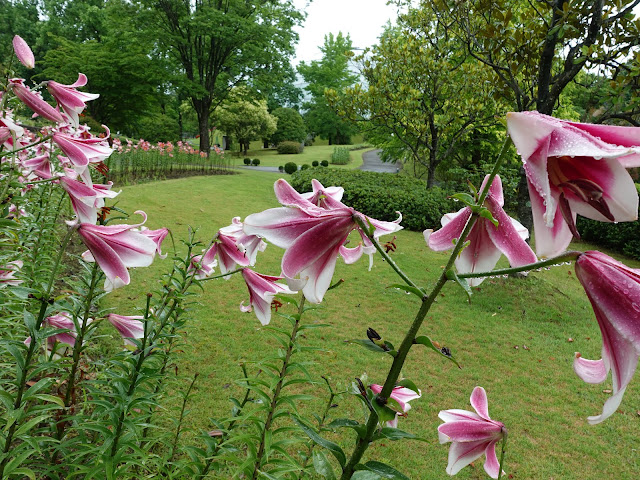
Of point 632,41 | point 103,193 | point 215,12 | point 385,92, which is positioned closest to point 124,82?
point 215,12

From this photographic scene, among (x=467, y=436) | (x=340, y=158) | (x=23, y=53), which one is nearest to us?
(x=467, y=436)

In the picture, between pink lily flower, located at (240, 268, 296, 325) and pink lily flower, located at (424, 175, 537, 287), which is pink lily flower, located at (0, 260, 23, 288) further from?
pink lily flower, located at (424, 175, 537, 287)

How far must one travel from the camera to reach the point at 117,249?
0.77 metres

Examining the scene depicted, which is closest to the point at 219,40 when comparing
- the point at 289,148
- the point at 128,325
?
the point at 289,148

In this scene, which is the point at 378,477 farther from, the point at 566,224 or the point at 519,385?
the point at 519,385

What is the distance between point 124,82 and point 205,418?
15.3 metres

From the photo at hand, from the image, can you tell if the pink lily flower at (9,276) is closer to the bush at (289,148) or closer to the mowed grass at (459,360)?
→ the mowed grass at (459,360)

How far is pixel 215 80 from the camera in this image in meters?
14.8

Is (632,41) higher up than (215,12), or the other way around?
(215,12)

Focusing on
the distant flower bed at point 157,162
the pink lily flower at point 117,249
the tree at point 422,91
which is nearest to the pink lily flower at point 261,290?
the pink lily flower at point 117,249

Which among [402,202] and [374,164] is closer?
[402,202]

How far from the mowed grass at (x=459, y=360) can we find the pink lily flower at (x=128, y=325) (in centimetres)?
17

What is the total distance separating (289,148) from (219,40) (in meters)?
10.8

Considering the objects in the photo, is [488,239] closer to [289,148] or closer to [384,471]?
[384,471]
